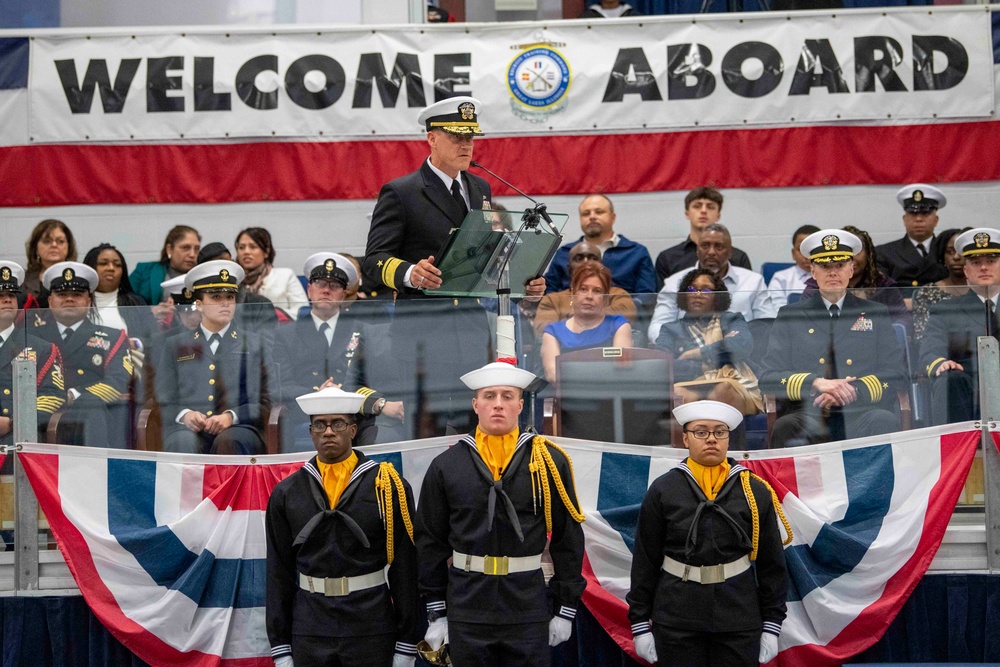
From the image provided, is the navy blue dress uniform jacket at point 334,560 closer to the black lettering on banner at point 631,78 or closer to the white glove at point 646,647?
the white glove at point 646,647

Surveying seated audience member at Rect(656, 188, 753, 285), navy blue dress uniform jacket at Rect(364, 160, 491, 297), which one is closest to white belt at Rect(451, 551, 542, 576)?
navy blue dress uniform jacket at Rect(364, 160, 491, 297)

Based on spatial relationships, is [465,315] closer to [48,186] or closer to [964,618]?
[964,618]

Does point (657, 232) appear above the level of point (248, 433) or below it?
above

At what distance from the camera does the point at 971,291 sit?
512 centimetres

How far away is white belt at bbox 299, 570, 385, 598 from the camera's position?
4574 mm

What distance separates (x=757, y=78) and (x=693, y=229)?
1.52 meters

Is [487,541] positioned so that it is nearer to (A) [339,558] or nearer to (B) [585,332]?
(A) [339,558]

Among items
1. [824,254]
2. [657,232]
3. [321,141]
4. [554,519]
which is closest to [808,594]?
[554,519]

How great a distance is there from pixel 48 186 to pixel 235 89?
1.56 m

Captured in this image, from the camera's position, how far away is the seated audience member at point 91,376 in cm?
525

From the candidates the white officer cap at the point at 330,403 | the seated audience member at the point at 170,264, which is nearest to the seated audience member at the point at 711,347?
the white officer cap at the point at 330,403

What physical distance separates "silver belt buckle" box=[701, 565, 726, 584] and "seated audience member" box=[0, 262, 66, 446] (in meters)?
2.81

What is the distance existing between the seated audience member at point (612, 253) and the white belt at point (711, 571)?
10.6 feet

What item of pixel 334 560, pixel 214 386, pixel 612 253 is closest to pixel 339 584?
pixel 334 560
